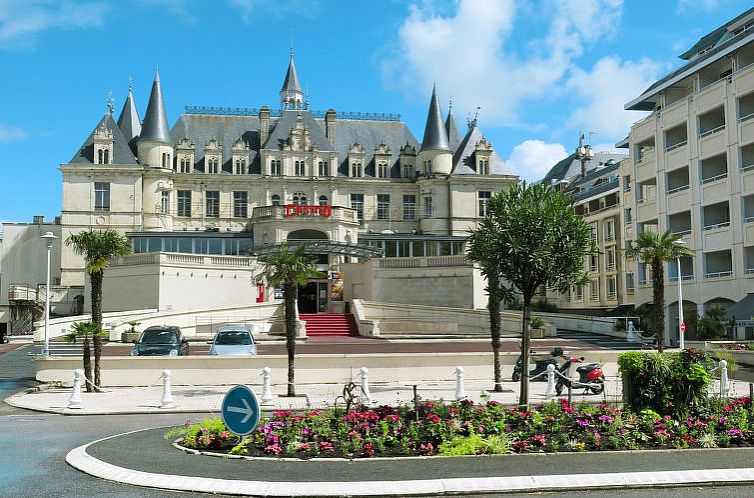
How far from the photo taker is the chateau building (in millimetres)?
68312

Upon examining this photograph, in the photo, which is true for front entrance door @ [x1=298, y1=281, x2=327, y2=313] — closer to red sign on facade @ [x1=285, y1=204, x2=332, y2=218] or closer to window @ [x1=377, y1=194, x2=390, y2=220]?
red sign on facade @ [x1=285, y1=204, x2=332, y2=218]

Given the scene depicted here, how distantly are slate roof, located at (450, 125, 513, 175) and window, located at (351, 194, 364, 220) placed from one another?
948 centimetres

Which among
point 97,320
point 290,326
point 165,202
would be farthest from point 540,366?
point 165,202

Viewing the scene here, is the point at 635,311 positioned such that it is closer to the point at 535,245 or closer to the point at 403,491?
the point at 535,245

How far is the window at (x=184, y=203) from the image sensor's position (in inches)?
2963

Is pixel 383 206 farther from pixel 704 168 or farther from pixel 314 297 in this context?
pixel 704 168

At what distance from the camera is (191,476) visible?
10.2 m

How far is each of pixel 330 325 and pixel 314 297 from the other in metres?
13.9

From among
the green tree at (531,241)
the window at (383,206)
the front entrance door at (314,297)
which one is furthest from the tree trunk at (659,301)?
the window at (383,206)

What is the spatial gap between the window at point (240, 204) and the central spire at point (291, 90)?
16653mm

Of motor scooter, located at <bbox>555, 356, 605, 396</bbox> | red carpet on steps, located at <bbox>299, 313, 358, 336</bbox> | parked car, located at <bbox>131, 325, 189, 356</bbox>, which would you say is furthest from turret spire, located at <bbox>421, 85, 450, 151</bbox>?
motor scooter, located at <bbox>555, 356, 605, 396</bbox>

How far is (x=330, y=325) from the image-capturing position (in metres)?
51.1

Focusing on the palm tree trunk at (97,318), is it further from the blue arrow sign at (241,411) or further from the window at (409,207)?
the window at (409,207)

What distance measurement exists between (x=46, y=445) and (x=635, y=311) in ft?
143
